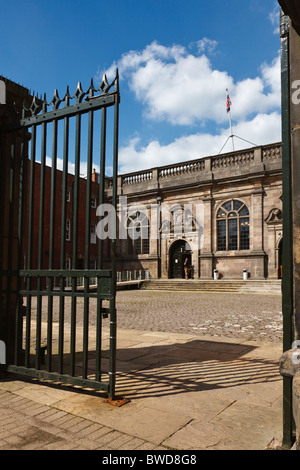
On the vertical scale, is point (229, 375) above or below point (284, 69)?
below

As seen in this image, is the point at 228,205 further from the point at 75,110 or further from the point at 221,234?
the point at 75,110

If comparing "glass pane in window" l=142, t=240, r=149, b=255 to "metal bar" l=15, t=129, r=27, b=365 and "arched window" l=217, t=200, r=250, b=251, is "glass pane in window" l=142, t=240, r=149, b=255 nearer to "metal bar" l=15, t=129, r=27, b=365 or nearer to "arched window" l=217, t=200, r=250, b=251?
"arched window" l=217, t=200, r=250, b=251

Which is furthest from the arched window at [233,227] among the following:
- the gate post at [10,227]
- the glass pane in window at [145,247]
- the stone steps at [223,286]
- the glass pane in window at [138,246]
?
the gate post at [10,227]

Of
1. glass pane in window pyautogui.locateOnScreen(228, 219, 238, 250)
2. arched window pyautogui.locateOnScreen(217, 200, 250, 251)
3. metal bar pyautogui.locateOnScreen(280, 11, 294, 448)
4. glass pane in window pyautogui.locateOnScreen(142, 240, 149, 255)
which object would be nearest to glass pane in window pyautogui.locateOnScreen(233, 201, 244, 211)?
arched window pyautogui.locateOnScreen(217, 200, 250, 251)

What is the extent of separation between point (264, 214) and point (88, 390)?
80.5 feet

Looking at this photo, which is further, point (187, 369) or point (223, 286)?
point (223, 286)

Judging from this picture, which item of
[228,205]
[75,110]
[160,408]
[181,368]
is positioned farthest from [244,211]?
[160,408]

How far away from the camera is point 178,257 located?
30453mm

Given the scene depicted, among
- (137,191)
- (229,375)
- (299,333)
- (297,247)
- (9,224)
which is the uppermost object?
(137,191)

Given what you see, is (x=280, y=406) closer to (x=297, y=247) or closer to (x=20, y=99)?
(x=297, y=247)

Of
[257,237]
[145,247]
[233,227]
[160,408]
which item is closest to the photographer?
[160,408]

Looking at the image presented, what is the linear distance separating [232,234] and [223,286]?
5.20 m

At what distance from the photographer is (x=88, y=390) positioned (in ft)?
13.0
